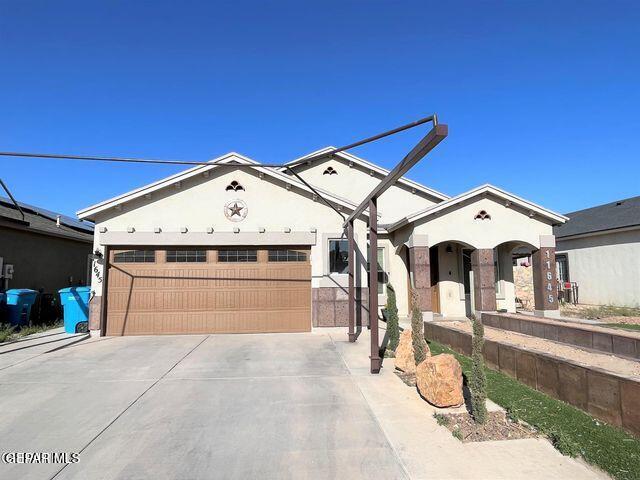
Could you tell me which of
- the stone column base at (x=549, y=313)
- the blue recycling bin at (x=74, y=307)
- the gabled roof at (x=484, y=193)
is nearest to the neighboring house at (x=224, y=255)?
the blue recycling bin at (x=74, y=307)

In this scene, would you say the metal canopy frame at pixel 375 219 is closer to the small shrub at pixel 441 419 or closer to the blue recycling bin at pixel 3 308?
the small shrub at pixel 441 419

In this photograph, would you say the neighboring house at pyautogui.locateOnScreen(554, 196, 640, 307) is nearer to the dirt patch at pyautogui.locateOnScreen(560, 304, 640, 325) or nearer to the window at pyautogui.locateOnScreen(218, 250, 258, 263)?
the dirt patch at pyautogui.locateOnScreen(560, 304, 640, 325)

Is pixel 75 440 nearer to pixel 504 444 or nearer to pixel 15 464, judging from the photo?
pixel 15 464

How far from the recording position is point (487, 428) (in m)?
4.39

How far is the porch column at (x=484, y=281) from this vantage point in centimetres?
1242

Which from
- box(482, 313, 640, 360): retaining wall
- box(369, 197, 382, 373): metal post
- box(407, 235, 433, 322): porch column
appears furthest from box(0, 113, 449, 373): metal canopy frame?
box(482, 313, 640, 360): retaining wall

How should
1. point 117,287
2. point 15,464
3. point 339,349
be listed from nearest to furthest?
point 15,464 → point 339,349 → point 117,287

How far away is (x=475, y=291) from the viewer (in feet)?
41.5

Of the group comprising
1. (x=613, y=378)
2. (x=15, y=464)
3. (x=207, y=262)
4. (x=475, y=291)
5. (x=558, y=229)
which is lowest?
(x=15, y=464)

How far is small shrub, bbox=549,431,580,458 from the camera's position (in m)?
3.77

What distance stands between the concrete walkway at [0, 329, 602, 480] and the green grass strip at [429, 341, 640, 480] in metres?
0.22

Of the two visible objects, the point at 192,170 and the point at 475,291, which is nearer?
the point at 192,170

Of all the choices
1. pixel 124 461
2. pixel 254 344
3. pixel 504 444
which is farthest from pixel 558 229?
pixel 124 461

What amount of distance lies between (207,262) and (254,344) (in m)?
3.10
